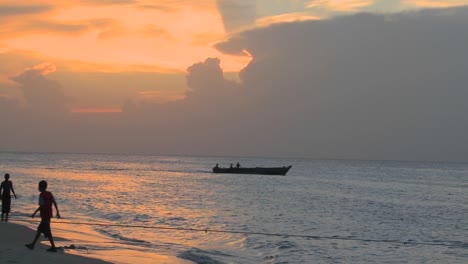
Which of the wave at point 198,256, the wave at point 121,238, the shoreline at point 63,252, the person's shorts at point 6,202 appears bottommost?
the wave at point 121,238

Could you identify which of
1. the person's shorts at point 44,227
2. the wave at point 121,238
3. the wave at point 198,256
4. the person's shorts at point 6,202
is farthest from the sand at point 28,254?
the wave at point 198,256

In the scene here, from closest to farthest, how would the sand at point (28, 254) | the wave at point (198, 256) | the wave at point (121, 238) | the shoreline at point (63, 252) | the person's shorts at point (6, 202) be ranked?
1. the sand at point (28, 254)
2. the shoreline at point (63, 252)
3. the wave at point (198, 256)
4. the wave at point (121, 238)
5. the person's shorts at point (6, 202)

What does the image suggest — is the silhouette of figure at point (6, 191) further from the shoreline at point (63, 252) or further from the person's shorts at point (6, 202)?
the shoreline at point (63, 252)

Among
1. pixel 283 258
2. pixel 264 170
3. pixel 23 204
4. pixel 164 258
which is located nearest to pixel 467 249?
pixel 283 258

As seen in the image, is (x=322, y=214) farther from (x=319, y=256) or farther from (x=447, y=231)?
(x=319, y=256)

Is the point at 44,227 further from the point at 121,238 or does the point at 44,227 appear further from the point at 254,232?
the point at 254,232

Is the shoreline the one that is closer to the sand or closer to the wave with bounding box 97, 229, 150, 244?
the sand

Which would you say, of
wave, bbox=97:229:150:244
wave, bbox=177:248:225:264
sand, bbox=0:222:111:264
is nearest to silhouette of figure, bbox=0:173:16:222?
sand, bbox=0:222:111:264

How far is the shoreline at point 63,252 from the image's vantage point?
1357 cm

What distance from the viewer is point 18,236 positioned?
17.8 meters

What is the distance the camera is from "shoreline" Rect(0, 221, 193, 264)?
534 inches

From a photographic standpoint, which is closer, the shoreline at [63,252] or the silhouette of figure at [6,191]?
the shoreline at [63,252]

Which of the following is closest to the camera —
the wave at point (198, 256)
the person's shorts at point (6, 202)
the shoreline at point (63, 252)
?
the shoreline at point (63, 252)

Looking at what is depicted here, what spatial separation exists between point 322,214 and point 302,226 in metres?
7.94
